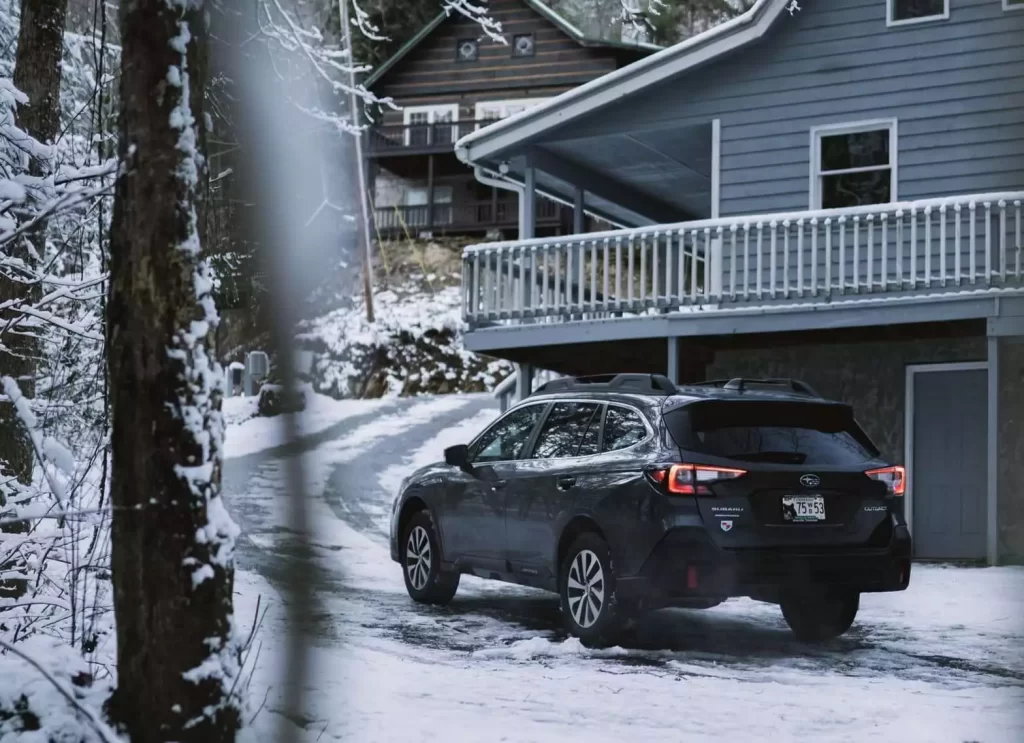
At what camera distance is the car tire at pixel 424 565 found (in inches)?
449

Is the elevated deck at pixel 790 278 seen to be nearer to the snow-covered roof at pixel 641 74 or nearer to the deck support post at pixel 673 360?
the deck support post at pixel 673 360

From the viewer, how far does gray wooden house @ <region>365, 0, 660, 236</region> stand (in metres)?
47.2

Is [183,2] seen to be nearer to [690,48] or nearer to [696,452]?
[696,452]

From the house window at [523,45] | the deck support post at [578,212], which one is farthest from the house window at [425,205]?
the deck support post at [578,212]

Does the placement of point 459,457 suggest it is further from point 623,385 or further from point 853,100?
point 853,100

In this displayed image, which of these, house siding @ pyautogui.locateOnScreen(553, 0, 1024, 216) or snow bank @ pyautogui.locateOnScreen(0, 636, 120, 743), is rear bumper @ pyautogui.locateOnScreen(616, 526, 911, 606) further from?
house siding @ pyautogui.locateOnScreen(553, 0, 1024, 216)

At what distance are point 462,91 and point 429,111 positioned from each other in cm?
139

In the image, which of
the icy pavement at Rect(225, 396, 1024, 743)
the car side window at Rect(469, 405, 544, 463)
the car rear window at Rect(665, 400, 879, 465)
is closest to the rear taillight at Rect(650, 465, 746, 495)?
the car rear window at Rect(665, 400, 879, 465)

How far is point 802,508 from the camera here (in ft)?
29.7

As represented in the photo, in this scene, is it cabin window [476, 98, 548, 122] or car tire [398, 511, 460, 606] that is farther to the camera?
cabin window [476, 98, 548, 122]

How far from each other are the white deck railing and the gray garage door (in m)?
1.53

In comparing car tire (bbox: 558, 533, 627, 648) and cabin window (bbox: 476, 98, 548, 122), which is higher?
cabin window (bbox: 476, 98, 548, 122)

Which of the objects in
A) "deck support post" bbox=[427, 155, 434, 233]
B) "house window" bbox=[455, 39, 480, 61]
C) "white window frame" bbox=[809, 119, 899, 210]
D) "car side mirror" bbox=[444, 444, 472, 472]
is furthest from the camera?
"house window" bbox=[455, 39, 480, 61]

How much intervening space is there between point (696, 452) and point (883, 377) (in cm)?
987
